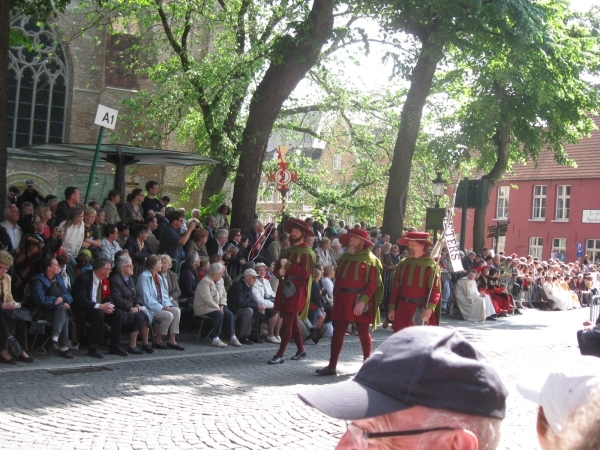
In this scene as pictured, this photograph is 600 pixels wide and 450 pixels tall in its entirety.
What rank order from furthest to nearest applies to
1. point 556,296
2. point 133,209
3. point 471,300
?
point 556,296, point 471,300, point 133,209

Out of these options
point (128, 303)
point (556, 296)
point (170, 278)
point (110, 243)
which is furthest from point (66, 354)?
point (556, 296)

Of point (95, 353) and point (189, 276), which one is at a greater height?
point (189, 276)

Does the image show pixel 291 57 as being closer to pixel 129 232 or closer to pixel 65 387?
pixel 129 232

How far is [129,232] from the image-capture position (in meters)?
14.4

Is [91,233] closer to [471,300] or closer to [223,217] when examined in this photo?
[223,217]

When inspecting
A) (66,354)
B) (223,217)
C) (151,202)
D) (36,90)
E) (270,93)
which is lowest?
(66,354)

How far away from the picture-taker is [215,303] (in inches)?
555

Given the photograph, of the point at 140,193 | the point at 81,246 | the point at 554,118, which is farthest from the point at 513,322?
the point at 81,246

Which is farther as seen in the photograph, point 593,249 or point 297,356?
point 593,249

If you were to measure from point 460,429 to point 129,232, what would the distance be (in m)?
12.7

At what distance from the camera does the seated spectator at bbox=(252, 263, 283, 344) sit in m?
14.9

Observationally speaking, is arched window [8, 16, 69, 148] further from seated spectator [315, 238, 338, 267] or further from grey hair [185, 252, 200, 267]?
grey hair [185, 252, 200, 267]

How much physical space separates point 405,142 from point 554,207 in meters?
34.1

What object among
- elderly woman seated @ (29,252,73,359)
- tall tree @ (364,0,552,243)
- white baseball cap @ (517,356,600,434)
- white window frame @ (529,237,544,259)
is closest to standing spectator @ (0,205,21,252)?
elderly woman seated @ (29,252,73,359)
